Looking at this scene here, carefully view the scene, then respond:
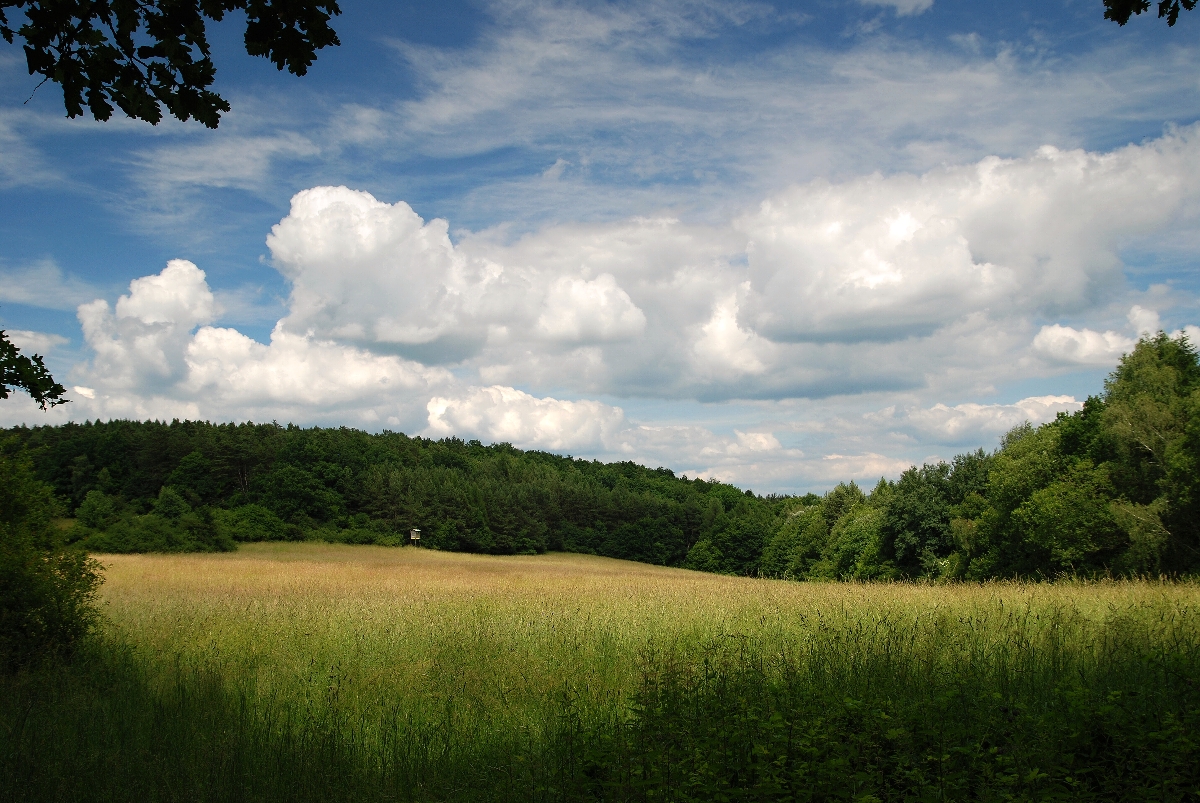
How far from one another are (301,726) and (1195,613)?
1140cm

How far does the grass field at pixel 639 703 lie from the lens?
15.6 feet

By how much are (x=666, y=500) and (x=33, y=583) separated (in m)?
A: 96.1

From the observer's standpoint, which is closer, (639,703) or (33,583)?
(639,703)

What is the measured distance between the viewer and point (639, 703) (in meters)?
6.54

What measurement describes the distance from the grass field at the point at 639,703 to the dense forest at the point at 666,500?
439cm

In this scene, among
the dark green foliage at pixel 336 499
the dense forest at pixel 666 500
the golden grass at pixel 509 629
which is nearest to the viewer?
the golden grass at pixel 509 629

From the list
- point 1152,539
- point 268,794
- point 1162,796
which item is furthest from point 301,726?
point 1152,539

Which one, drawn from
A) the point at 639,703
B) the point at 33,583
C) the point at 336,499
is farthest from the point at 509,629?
the point at 336,499

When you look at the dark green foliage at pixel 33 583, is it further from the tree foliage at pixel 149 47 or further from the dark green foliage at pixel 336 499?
the dark green foliage at pixel 336 499

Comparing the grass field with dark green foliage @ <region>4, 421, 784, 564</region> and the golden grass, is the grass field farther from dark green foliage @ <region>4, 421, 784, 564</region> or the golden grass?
dark green foliage @ <region>4, 421, 784, 564</region>

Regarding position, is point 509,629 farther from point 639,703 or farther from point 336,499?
point 336,499

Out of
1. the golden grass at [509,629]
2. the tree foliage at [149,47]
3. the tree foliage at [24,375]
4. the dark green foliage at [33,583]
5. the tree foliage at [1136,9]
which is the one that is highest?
the tree foliage at [1136,9]

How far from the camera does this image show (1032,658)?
780 centimetres

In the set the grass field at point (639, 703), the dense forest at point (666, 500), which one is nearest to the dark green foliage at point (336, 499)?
the dense forest at point (666, 500)
